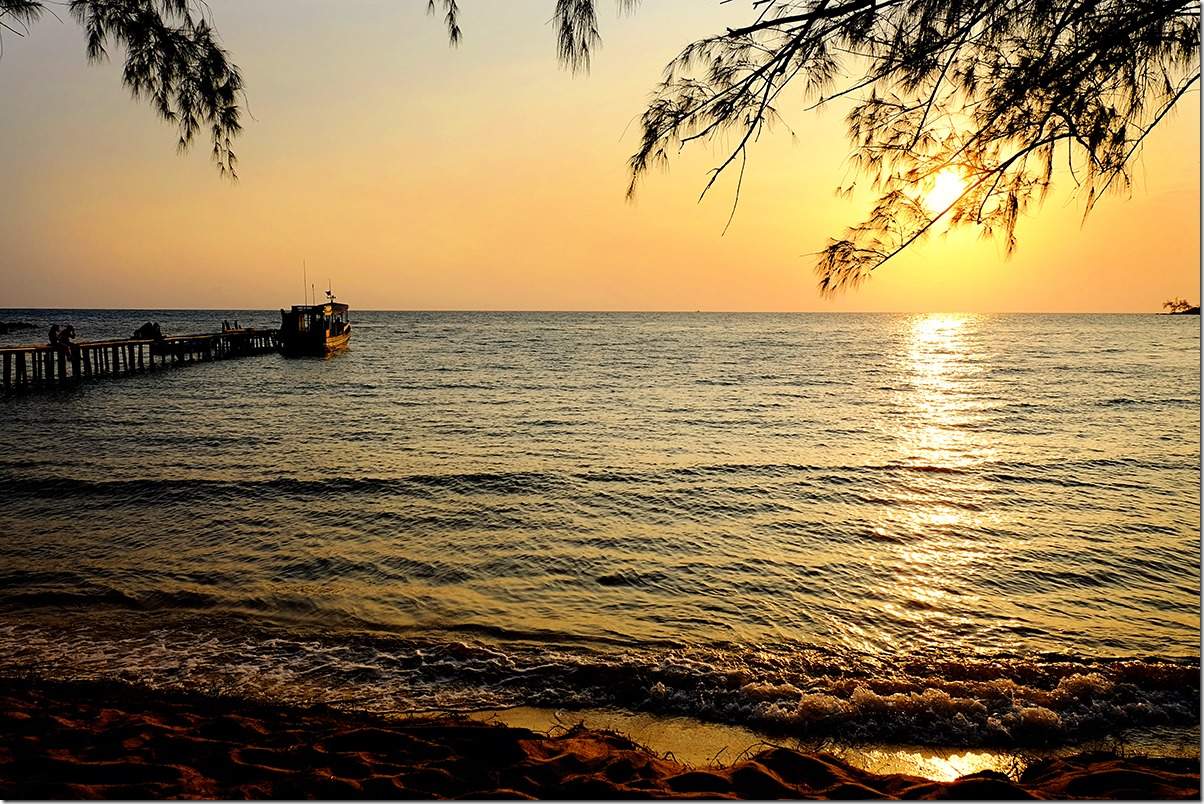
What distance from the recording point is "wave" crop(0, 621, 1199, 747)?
15.4 ft

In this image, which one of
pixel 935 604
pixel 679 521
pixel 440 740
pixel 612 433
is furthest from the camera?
pixel 612 433

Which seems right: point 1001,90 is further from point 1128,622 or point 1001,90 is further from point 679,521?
point 679,521

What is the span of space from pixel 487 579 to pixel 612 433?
394 inches

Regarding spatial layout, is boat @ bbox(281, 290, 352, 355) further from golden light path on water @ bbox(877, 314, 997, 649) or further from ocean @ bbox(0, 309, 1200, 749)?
golden light path on water @ bbox(877, 314, 997, 649)

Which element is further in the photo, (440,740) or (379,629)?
(379,629)

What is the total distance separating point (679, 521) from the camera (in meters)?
9.83

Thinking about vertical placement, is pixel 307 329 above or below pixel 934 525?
above

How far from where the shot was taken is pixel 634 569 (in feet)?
25.8

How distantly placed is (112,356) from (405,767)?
162ft

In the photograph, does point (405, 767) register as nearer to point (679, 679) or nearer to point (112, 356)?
point (679, 679)

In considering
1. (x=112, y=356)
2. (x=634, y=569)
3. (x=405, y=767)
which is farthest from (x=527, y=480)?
(x=112, y=356)

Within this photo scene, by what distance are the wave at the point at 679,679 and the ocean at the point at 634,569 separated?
26mm

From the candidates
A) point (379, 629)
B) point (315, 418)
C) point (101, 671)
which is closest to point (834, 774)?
point (379, 629)

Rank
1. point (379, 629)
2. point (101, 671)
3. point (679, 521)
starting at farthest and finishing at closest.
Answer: point (679, 521) < point (379, 629) < point (101, 671)
